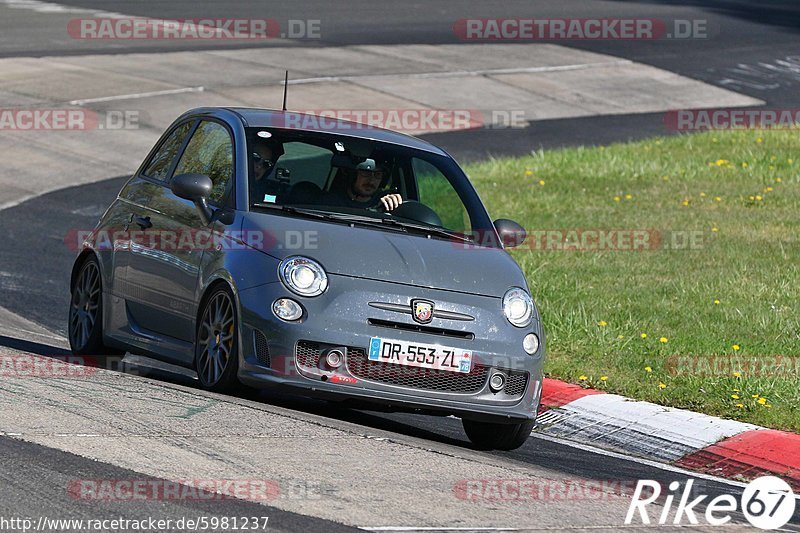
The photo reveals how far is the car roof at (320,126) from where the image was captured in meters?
9.14

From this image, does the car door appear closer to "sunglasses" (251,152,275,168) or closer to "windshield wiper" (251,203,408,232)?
"sunglasses" (251,152,275,168)

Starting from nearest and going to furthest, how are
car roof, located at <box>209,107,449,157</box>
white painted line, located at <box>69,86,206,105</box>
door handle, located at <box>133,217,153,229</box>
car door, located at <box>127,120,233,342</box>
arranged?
car door, located at <box>127,120,233,342</box> → car roof, located at <box>209,107,449,157</box> → door handle, located at <box>133,217,153,229</box> → white painted line, located at <box>69,86,206,105</box>

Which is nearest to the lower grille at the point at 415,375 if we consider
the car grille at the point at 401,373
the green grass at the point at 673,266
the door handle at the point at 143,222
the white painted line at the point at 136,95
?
the car grille at the point at 401,373

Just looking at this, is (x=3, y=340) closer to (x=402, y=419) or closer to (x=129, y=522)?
(x=402, y=419)

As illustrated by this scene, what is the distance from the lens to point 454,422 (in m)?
9.56

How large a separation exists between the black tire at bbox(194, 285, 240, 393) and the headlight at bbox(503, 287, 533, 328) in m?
1.46

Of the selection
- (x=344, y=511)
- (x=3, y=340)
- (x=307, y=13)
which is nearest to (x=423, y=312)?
(x=344, y=511)

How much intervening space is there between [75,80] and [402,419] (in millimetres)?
15786

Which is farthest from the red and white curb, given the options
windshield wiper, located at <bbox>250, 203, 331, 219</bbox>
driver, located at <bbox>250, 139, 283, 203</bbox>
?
driver, located at <bbox>250, 139, 283, 203</bbox>

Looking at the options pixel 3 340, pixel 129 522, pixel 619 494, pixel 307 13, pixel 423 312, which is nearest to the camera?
pixel 129 522

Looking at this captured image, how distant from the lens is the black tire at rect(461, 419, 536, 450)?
8352 millimetres

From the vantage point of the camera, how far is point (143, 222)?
9.38 meters

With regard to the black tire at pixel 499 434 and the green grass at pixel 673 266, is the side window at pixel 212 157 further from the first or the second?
the green grass at pixel 673 266

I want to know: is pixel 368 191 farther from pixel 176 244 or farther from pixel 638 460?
pixel 638 460
